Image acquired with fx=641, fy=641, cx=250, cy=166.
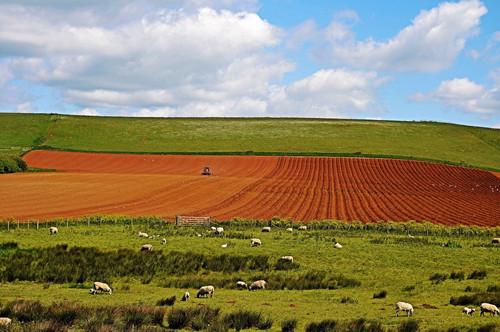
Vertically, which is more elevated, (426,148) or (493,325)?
(426,148)

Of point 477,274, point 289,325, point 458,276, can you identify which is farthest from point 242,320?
point 477,274

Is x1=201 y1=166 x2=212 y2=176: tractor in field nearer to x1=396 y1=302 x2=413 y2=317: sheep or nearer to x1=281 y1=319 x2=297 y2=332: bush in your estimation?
x1=396 y1=302 x2=413 y2=317: sheep

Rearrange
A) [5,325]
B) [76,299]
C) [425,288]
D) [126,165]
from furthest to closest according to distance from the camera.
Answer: [126,165], [425,288], [76,299], [5,325]

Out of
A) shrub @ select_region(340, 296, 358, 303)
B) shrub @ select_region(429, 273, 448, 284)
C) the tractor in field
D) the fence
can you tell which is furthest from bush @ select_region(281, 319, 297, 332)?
the tractor in field

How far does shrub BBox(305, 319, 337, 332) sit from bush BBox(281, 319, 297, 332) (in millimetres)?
438

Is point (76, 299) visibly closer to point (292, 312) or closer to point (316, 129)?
point (292, 312)

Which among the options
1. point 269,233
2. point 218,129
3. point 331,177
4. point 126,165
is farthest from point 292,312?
point 218,129

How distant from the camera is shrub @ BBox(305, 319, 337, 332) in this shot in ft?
Result: 64.0

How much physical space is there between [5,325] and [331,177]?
73.5 meters

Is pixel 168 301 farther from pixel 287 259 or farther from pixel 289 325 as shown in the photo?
pixel 287 259

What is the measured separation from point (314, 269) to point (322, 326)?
13536 millimetres

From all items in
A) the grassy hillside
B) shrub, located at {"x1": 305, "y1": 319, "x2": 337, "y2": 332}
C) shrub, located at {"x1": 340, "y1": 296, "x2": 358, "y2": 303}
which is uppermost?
the grassy hillside

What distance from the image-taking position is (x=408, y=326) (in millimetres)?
19797

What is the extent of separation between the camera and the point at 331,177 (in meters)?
90.1
